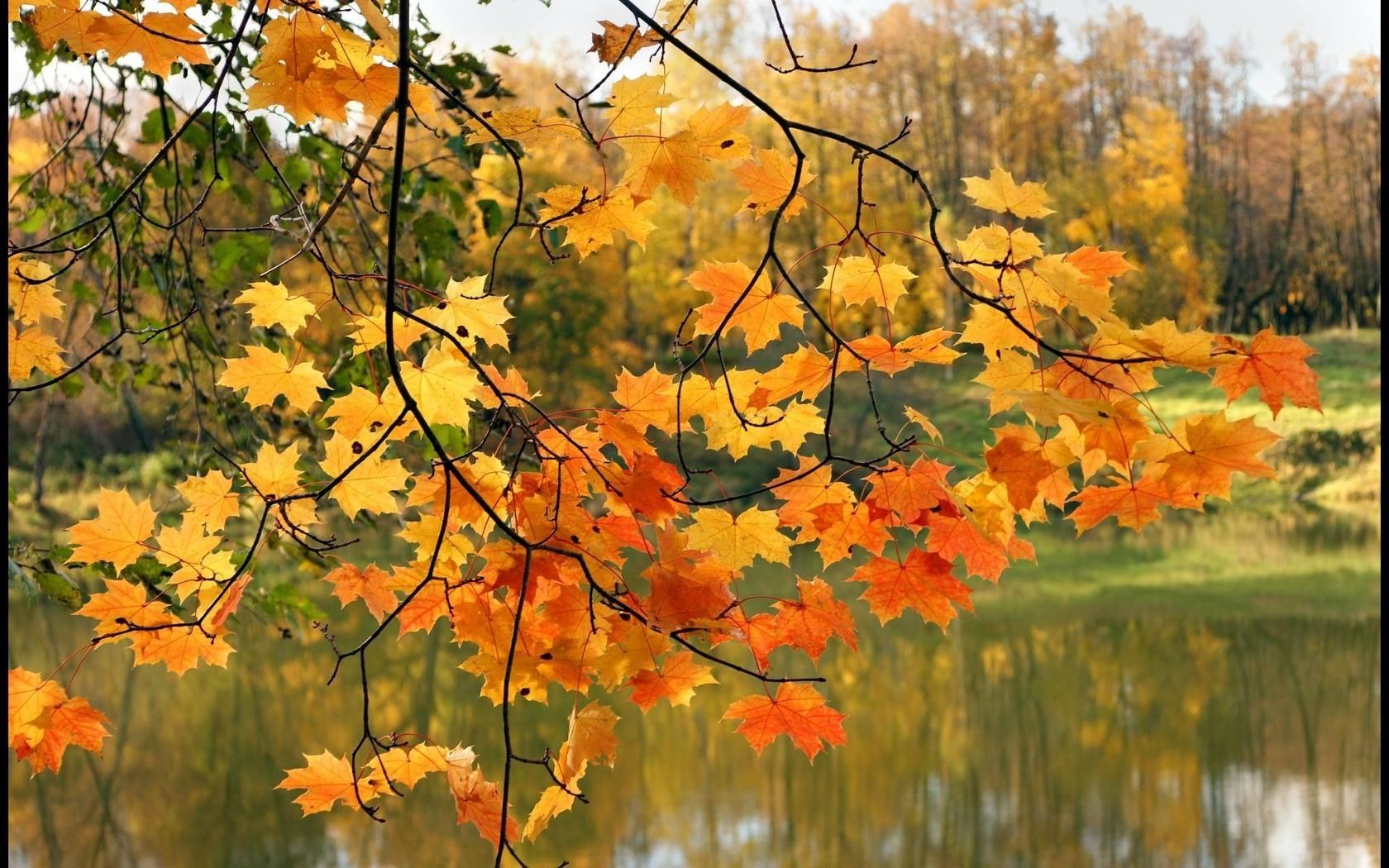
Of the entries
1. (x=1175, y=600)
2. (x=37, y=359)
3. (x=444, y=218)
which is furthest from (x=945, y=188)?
(x=37, y=359)

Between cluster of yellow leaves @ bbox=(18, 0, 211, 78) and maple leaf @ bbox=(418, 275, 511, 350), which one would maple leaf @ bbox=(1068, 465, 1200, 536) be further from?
cluster of yellow leaves @ bbox=(18, 0, 211, 78)

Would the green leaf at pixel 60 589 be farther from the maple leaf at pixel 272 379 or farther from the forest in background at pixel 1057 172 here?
the forest in background at pixel 1057 172

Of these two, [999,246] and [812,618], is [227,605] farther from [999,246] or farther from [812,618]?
[999,246]

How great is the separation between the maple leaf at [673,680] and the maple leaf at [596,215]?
0.28 m

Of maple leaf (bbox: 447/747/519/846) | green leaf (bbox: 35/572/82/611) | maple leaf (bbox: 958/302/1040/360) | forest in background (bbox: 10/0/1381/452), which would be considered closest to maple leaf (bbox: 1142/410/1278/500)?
maple leaf (bbox: 958/302/1040/360)

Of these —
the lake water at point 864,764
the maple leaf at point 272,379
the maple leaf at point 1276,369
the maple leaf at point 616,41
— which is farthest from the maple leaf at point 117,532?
the lake water at point 864,764

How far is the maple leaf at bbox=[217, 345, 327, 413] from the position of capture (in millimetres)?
884

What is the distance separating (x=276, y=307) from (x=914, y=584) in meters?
0.49

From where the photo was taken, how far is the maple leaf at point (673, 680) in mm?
897

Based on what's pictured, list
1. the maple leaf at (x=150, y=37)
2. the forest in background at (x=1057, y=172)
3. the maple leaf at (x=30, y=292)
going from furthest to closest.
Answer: the forest in background at (x=1057, y=172) < the maple leaf at (x=30, y=292) < the maple leaf at (x=150, y=37)

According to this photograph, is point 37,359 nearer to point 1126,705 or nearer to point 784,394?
point 784,394

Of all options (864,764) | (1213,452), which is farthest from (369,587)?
(864,764)

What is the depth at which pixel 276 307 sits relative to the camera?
93 centimetres

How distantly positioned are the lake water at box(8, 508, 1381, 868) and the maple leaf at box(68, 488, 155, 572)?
Result: 6.89ft
